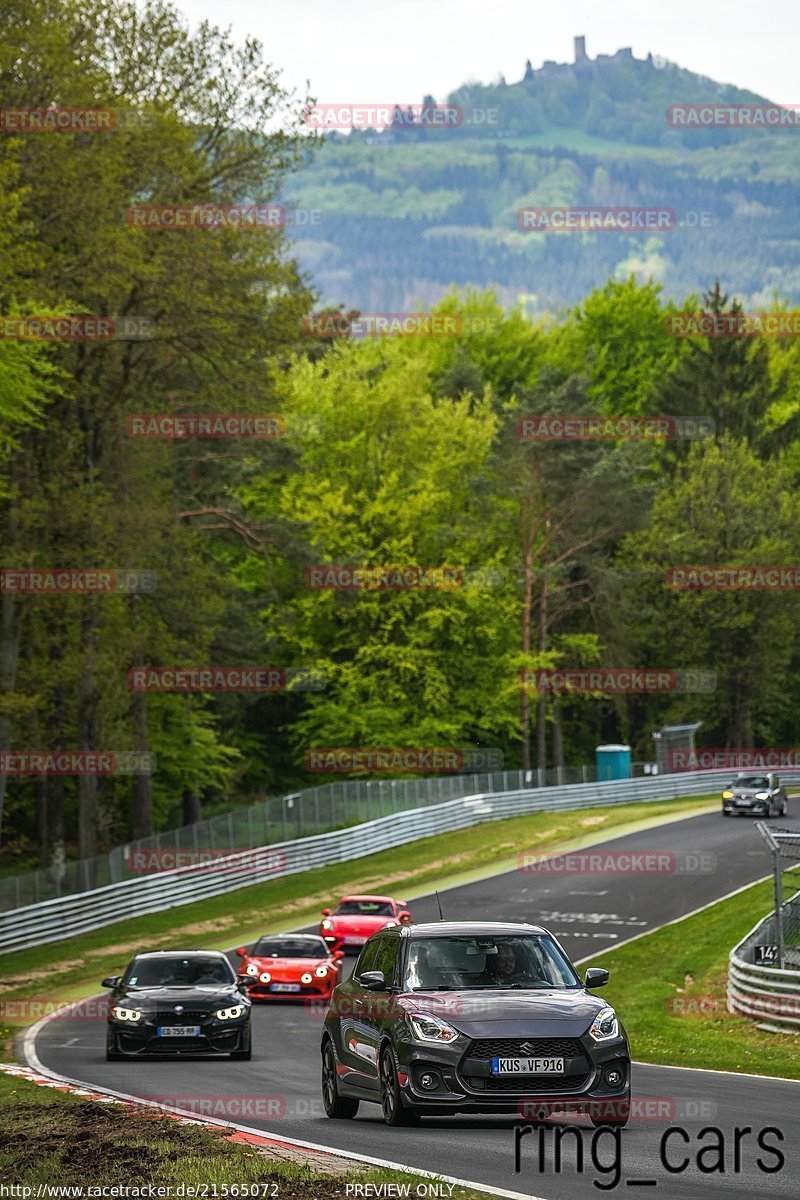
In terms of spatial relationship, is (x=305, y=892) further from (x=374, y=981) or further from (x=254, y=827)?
(x=374, y=981)

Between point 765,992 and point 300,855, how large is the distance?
2875cm

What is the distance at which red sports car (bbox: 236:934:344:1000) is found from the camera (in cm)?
2994

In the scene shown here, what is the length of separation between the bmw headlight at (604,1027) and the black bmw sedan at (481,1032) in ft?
0.03

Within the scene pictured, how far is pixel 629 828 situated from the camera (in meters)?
55.1

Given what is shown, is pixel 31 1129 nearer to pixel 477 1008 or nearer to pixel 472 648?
pixel 477 1008

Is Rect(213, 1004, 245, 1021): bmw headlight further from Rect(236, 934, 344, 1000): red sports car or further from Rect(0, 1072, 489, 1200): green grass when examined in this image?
Rect(236, 934, 344, 1000): red sports car

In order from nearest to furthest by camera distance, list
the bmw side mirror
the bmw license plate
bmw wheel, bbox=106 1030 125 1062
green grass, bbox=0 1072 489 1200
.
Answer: green grass, bbox=0 1072 489 1200 → the bmw license plate → the bmw side mirror → bmw wheel, bbox=106 1030 125 1062

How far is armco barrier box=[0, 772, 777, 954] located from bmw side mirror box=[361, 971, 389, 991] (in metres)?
28.3

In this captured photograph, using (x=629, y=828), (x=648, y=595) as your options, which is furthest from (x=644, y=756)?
(x=629, y=828)

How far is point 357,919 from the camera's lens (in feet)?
123

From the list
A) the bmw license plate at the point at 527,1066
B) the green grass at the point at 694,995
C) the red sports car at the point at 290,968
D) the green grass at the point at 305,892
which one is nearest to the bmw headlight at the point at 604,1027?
the bmw license plate at the point at 527,1066

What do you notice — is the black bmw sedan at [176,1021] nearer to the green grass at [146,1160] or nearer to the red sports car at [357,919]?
the green grass at [146,1160]

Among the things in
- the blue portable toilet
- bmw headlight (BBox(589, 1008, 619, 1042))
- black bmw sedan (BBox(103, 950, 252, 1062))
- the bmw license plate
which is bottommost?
the blue portable toilet

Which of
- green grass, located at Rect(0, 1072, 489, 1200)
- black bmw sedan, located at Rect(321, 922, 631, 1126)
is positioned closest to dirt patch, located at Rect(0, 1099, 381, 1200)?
green grass, located at Rect(0, 1072, 489, 1200)
